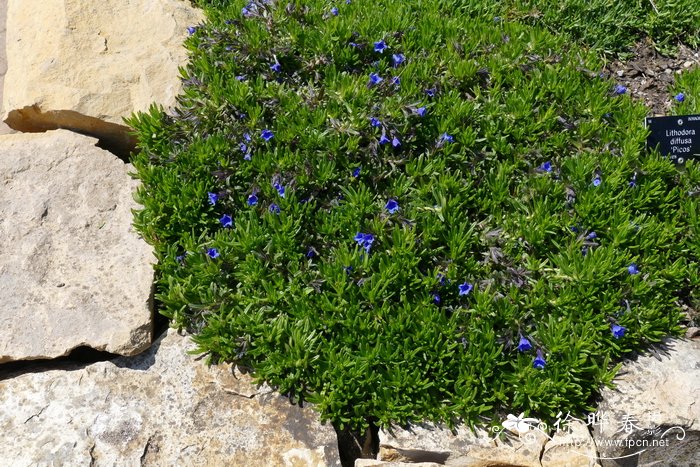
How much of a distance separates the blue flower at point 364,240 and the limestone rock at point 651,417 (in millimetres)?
1353

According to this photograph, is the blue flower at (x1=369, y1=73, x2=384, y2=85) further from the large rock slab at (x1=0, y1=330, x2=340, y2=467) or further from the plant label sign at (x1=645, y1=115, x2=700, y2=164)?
the large rock slab at (x1=0, y1=330, x2=340, y2=467)

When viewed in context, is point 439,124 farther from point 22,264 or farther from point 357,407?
point 22,264

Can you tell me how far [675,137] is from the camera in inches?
172

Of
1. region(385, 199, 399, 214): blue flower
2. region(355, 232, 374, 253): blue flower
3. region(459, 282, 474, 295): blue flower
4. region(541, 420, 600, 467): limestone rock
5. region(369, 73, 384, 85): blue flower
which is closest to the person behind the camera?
region(541, 420, 600, 467): limestone rock

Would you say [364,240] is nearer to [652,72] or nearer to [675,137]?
[675,137]

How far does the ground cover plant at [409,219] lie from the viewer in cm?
350

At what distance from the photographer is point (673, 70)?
542 cm

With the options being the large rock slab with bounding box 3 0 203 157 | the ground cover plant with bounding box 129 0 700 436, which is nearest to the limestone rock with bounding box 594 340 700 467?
the ground cover plant with bounding box 129 0 700 436

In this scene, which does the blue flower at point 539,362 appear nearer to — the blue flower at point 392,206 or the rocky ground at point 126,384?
the rocky ground at point 126,384

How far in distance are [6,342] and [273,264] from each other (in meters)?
1.34

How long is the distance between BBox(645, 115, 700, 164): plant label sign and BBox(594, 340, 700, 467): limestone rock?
1356 millimetres

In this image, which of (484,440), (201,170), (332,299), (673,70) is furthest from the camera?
(673,70)

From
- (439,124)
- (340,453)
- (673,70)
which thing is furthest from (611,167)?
(340,453)

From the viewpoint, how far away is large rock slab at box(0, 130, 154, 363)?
362 centimetres
